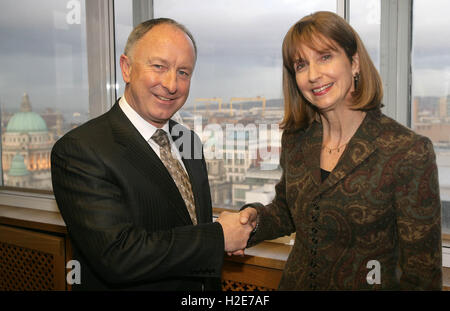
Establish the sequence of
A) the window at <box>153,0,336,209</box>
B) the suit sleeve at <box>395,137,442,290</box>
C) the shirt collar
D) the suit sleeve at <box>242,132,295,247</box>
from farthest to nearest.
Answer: the window at <box>153,0,336,209</box> < the suit sleeve at <box>242,132,295,247</box> < the shirt collar < the suit sleeve at <box>395,137,442,290</box>

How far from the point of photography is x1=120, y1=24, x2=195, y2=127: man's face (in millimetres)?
1375

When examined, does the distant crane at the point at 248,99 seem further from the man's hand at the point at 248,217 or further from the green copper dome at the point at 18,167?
the green copper dome at the point at 18,167

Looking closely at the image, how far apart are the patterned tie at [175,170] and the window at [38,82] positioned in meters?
1.59

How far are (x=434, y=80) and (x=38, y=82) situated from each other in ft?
8.78

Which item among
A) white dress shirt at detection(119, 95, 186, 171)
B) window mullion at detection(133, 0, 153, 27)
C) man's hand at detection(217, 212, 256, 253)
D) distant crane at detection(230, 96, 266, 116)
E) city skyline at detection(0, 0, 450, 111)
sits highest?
window mullion at detection(133, 0, 153, 27)

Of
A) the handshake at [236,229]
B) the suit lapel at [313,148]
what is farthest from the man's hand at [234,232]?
the suit lapel at [313,148]

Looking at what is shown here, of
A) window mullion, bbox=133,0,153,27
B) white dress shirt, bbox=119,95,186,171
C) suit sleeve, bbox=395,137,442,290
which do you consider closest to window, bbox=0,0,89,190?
window mullion, bbox=133,0,153,27

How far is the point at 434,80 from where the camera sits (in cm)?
177

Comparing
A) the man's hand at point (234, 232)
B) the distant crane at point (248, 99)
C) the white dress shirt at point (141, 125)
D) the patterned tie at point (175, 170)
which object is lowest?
the man's hand at point (234, 232)

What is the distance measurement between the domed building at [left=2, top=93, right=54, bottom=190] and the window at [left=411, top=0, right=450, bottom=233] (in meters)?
2.51

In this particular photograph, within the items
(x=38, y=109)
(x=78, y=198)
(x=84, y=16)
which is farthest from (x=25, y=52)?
(x=78, y=198)

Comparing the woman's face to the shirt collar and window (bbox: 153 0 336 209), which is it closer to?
the shirt collar

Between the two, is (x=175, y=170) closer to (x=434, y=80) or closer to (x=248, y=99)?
(x=248, y=99)

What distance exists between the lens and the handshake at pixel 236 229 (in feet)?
4.76
